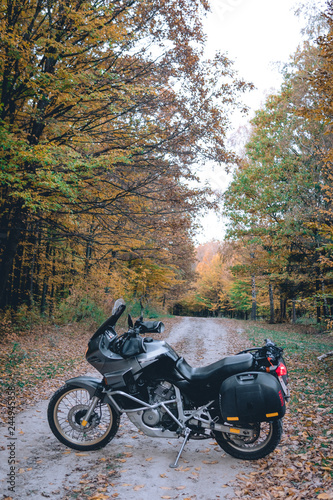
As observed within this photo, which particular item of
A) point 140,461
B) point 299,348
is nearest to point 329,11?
point 140,461

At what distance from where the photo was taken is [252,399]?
3350 mm

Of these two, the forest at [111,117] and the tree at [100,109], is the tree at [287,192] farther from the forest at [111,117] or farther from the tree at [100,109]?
the tree at [100,109]

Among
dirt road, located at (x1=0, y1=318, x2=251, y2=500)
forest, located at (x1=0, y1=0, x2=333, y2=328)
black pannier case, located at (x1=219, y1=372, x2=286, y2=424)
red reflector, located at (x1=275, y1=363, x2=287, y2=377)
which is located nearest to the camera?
dirt road, located at (x1=0, y1=318, x2=251, y2=500)

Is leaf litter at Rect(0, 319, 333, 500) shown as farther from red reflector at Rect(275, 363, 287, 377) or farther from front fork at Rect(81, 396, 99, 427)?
red reflector at Rect(275, 363, 287, 377)

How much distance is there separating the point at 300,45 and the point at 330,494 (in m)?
15.2

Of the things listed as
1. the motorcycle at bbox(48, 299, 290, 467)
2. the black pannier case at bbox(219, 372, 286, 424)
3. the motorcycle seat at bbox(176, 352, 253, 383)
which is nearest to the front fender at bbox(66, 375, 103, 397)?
the motorcycle at bbox(48, 299, 290, 467)

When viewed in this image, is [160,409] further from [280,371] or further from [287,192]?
[287,192]

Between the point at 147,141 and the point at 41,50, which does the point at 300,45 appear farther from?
the point at 41,50

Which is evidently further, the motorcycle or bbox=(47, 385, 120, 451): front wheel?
bbox=(47, 385, 120, 451): front wheel

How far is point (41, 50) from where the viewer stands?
661 centimetres

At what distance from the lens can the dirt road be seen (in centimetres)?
298

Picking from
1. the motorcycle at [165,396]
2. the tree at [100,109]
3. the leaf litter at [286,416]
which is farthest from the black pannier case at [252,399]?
the tree at [100,109]

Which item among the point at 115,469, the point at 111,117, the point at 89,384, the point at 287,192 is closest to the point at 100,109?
the point at 111,117

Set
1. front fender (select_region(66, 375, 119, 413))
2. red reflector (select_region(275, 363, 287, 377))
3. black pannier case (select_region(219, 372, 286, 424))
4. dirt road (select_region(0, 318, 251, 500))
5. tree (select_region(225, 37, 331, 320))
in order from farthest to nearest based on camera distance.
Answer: tree (select_region(225, 37, 331, 320))
front fender (select_region(66, 375, 119, 413))
red reflector (select_region(275, 363, 287, 377))
black pannier case (select_region(219, 372, 286, 424))
dirt road (select_region(0, 318, 251, 500))
